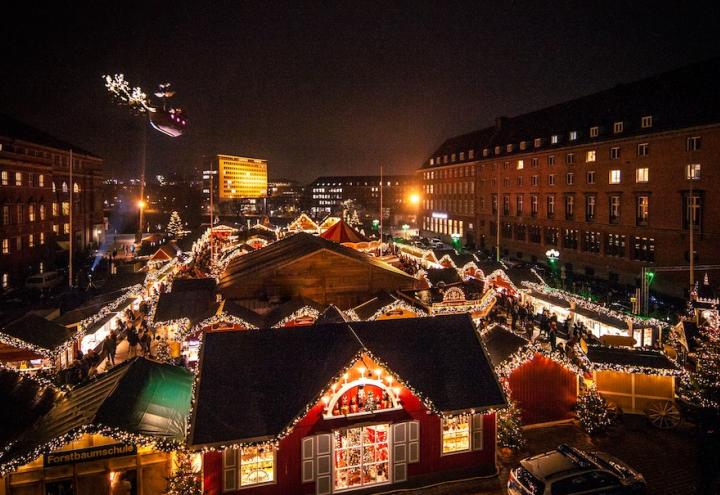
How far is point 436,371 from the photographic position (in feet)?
31.9

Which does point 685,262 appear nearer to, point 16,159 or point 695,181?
point 695,181

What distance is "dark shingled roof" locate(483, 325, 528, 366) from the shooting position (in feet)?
39.7

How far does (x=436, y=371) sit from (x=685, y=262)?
2971 centimetres

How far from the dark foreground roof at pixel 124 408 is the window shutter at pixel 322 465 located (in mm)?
2601

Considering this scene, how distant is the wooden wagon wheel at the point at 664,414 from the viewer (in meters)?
12.3

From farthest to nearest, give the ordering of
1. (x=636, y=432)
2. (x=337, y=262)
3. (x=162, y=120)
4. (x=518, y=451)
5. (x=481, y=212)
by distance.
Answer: (x=481, y=212)
(x=162, y=120)
(x=337, y=262)
(x=636, y=432)
(x=518, y=451)

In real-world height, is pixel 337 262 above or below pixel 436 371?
above

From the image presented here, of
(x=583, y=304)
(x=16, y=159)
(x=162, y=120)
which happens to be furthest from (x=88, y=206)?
(x=583, y=304)

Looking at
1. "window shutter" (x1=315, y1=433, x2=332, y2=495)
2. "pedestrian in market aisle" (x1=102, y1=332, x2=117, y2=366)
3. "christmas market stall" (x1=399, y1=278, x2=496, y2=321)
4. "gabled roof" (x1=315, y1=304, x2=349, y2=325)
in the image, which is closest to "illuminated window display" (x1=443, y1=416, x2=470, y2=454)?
"window shutter" (x1=315, y1=433, x2=332, y2=495)

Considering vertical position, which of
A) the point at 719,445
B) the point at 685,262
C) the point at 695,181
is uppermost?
the point at 695,181

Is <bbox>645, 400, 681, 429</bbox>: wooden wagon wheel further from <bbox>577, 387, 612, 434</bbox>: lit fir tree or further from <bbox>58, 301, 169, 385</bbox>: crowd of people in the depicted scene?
<bbox>58, 301, 169, 385</bbox>: crowd of people

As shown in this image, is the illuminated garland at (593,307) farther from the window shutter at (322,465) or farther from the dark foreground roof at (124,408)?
the dark foreground roof at (124,408)

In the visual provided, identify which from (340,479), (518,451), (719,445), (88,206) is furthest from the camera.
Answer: (88,206)

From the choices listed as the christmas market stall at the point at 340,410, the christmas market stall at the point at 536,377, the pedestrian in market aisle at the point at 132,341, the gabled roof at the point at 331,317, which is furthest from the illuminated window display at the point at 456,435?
the pedestrian in market aisle at the point at 132,341
